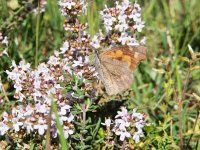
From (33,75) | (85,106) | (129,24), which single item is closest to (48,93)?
(33,75)

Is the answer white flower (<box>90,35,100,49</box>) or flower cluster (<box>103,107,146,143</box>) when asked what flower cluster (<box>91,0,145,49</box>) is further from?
flower cluster (<box>103,107,146,143</box>)

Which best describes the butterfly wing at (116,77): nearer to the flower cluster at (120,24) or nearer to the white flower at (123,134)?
the flower cluster at (120,24)

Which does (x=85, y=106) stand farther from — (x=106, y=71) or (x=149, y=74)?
(x=149, y=74)

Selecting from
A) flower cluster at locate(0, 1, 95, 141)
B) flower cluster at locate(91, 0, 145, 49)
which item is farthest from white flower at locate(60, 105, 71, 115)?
flower cluster at locate(91, 0, 145, 49)

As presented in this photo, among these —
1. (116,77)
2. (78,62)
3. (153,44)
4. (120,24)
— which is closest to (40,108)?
(78,62)

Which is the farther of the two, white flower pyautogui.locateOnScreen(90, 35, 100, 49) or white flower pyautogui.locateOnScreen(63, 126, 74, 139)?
white flower pyautogui.locateOnScreen(90, 35, 100, 49)

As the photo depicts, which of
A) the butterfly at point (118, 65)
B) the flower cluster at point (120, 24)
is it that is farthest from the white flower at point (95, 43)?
the butterfly at point (118, 65)

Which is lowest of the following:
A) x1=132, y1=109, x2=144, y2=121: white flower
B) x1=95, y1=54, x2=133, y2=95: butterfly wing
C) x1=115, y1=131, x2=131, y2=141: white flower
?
x1=115, y1=131, x2=131, y2=141: white flower
